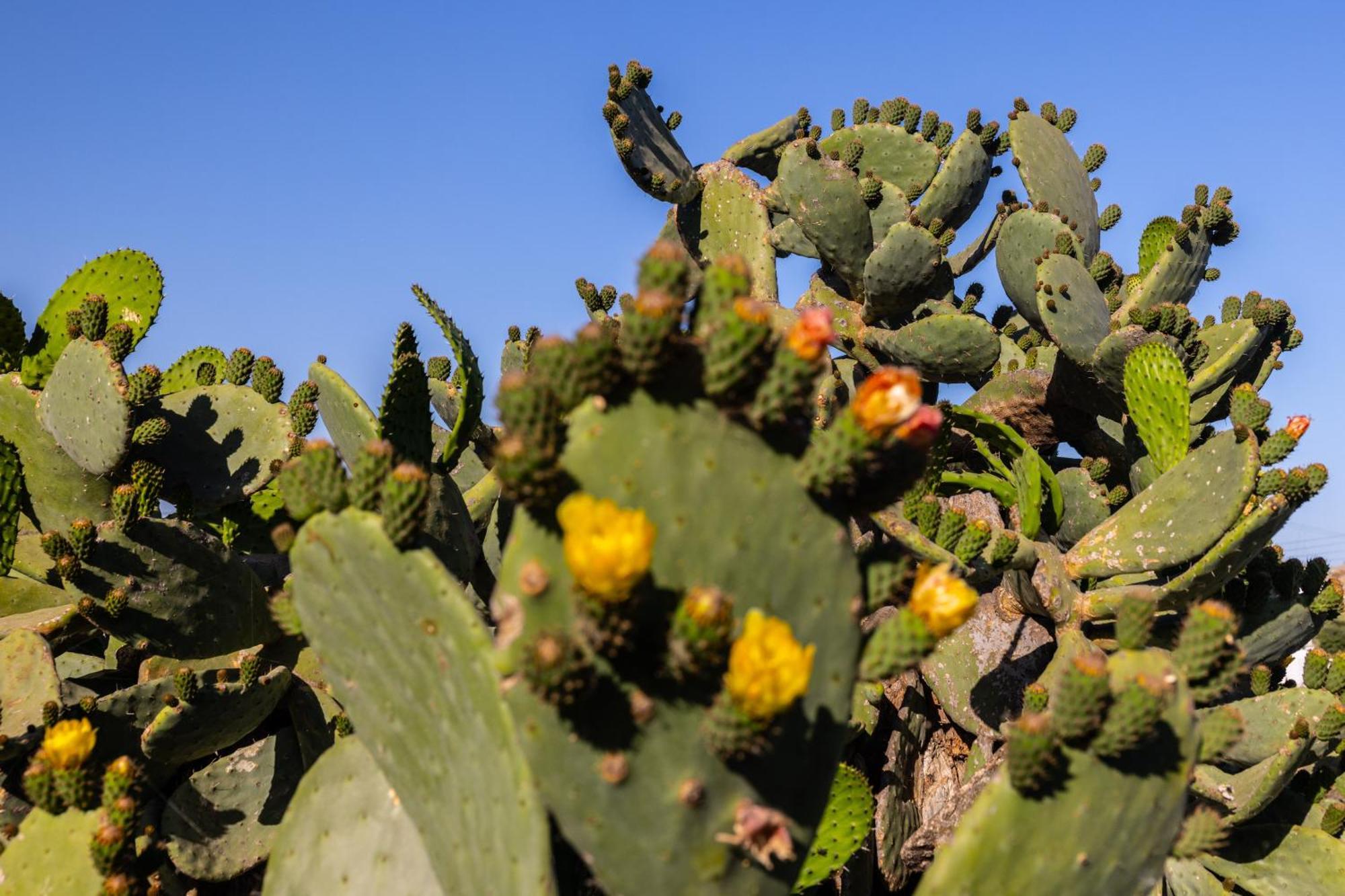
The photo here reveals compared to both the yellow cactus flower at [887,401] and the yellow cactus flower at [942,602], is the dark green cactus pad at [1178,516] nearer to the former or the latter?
the yellow cactus flower at [942,602]

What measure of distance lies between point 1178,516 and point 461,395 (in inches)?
102

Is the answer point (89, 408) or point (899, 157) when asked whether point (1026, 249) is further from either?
point (89, 408)

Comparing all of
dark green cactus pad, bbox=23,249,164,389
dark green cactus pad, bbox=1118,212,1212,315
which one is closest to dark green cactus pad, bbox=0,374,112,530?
dark green cactus pad, bbox=23,249,164,389

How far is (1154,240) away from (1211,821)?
4.54 m

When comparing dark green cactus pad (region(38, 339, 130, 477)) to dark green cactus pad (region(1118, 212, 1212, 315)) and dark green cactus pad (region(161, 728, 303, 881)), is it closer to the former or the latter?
dark green cactus pad (region(161, 728, 303, 881))

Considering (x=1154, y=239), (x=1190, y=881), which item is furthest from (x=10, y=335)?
(x=1154, y=239)

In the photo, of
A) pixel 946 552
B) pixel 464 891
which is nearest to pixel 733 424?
pixel 464 891

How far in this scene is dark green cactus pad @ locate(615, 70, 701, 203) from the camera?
578cm

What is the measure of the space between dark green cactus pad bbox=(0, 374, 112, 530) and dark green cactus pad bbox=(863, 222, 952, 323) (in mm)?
3296

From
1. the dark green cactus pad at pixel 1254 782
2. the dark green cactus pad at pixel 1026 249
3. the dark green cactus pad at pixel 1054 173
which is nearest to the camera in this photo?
the dark green cactus pad at pixel 1254 782

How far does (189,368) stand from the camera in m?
5.04

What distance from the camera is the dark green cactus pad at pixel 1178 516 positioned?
4.08 metres

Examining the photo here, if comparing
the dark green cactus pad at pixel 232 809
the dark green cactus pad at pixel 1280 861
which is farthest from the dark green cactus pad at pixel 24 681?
the dark green cactus pad at pixel 1280 861

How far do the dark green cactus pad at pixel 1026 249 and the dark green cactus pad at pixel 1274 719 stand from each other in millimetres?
2067
